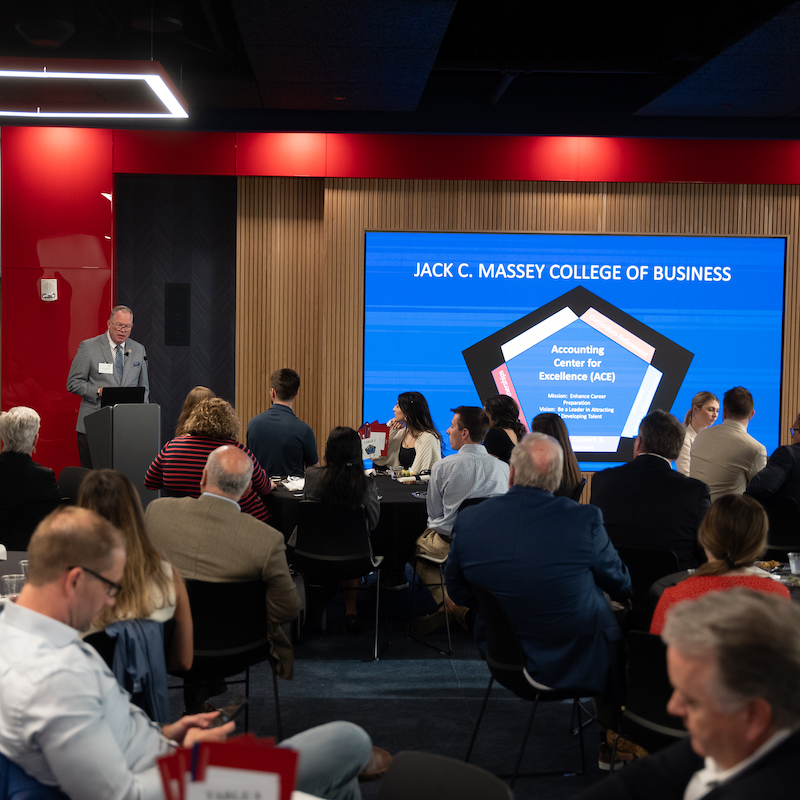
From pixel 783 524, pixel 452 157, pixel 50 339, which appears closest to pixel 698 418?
pixel 783 524

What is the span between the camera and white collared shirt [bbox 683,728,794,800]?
1.15 m

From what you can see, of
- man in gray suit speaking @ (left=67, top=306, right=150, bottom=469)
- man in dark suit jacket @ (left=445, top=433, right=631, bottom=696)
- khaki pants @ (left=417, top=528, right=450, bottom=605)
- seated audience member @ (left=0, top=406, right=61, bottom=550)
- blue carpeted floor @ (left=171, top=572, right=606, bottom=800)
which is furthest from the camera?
man in gray suit speaking @ (left=67, top=306, right=150, bottom=469)

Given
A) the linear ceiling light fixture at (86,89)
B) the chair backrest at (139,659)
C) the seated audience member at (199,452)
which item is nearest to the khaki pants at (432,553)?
the seated audience member at (199,452)

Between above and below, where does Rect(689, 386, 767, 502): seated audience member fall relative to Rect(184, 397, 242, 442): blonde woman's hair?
below

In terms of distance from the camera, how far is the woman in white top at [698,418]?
18.7 ft

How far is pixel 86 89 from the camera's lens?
640 cm

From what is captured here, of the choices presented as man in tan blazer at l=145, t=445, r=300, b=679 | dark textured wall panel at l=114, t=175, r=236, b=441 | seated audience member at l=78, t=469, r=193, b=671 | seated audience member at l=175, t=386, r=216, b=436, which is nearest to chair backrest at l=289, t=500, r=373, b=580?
seated audience member at l=175, t=386, r=216, b=436

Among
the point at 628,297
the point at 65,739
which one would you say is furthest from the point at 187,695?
the point at 628,297

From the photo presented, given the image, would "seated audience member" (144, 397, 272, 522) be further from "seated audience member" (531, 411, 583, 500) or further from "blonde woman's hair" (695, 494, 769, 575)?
"blonde woman's hair" (695, 494, 769, 575)

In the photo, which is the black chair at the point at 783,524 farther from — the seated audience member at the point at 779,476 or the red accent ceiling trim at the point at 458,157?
the red accent ceiling trim at the point at 458,157

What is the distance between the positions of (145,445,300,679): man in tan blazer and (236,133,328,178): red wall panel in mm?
4910

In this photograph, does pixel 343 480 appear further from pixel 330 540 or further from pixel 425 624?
pixel 425 624

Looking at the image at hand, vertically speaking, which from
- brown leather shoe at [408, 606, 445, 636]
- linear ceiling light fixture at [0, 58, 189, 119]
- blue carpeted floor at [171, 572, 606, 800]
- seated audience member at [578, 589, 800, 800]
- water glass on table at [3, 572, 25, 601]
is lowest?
blue carpeted floor at [171, 572, 606, 800]

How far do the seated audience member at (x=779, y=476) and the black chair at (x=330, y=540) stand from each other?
8.12ft
